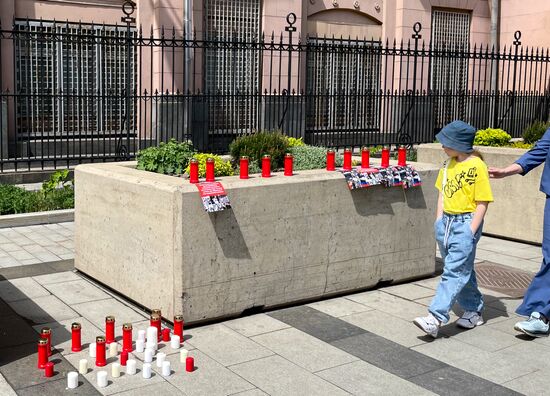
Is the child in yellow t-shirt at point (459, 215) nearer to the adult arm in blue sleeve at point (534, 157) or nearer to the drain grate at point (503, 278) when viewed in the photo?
the adult arm in blue sleeve at point (534, 157)

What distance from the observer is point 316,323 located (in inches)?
259

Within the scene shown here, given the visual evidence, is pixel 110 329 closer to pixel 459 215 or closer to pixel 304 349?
pixel 304 349

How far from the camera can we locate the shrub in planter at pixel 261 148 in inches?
309

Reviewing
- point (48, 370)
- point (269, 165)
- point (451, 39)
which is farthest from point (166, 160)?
point (451, 39)

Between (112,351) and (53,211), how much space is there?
5878 millimetres

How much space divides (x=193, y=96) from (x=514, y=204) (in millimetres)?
7120

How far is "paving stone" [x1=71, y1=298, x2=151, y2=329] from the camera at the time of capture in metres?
6.57

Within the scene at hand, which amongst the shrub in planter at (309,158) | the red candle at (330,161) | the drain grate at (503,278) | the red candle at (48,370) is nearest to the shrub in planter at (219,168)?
the shrub in planter at (309,158)

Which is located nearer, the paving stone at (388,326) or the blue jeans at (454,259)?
the blue jeans at (454,259)

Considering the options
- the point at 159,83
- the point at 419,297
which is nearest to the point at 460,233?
the point at 419,297

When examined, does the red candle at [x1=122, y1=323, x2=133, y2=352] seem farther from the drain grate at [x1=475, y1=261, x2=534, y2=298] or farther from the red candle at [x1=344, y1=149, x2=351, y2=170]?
the drain grate at [x1=475, y1=261, x2=534, y2=298]

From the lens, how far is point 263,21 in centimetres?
1889

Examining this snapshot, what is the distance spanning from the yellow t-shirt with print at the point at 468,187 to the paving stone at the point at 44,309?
133 inches

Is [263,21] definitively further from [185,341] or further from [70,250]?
[185,341]
